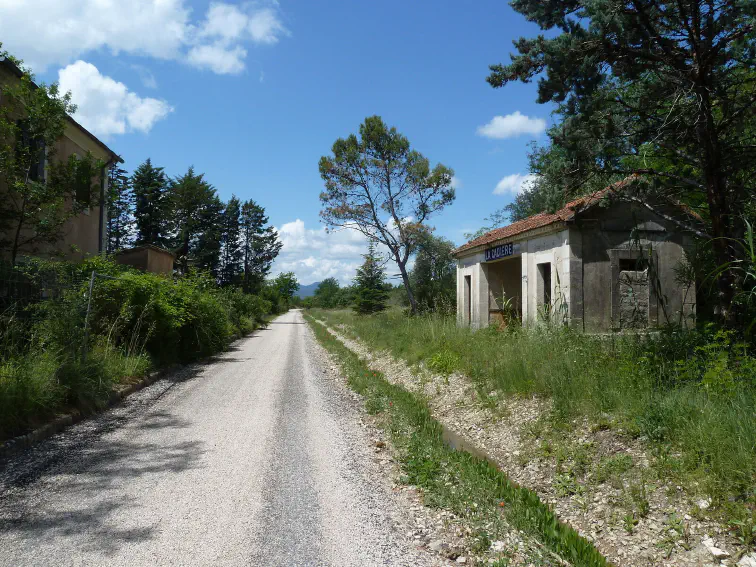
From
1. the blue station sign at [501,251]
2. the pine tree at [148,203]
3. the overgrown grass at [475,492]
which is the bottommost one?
the overgrown grass at [475,492]

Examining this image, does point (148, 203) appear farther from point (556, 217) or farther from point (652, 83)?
point (652, 83)

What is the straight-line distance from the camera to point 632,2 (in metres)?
7.04

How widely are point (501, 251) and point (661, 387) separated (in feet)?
39.7

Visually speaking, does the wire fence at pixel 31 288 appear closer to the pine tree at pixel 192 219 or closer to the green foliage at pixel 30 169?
the green foliage at pixel 30 169

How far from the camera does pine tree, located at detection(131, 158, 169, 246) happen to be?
43219 millimetres

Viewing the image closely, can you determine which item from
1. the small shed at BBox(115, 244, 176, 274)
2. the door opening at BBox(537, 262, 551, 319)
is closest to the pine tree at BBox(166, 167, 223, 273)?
the small shed at BBox(115, 244, 176, 274)

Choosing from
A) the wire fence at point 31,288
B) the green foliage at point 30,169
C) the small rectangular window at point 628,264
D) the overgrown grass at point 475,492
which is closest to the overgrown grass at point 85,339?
the wire fence at point 31,288

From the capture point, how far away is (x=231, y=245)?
61.6 metres

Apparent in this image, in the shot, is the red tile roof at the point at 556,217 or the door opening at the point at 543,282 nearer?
the red tile roof at the point at 556,217

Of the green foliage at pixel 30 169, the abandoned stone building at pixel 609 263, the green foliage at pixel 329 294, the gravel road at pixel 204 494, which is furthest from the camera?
the green foliage at pixel 329 294

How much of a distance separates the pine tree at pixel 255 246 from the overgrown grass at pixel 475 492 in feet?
189

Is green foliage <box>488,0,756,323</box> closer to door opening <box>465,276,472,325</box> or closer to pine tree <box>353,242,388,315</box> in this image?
door opening <box>465,276,472,325</box>

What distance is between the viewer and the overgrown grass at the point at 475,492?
415cm

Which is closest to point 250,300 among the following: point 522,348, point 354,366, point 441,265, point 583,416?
point 441,265
